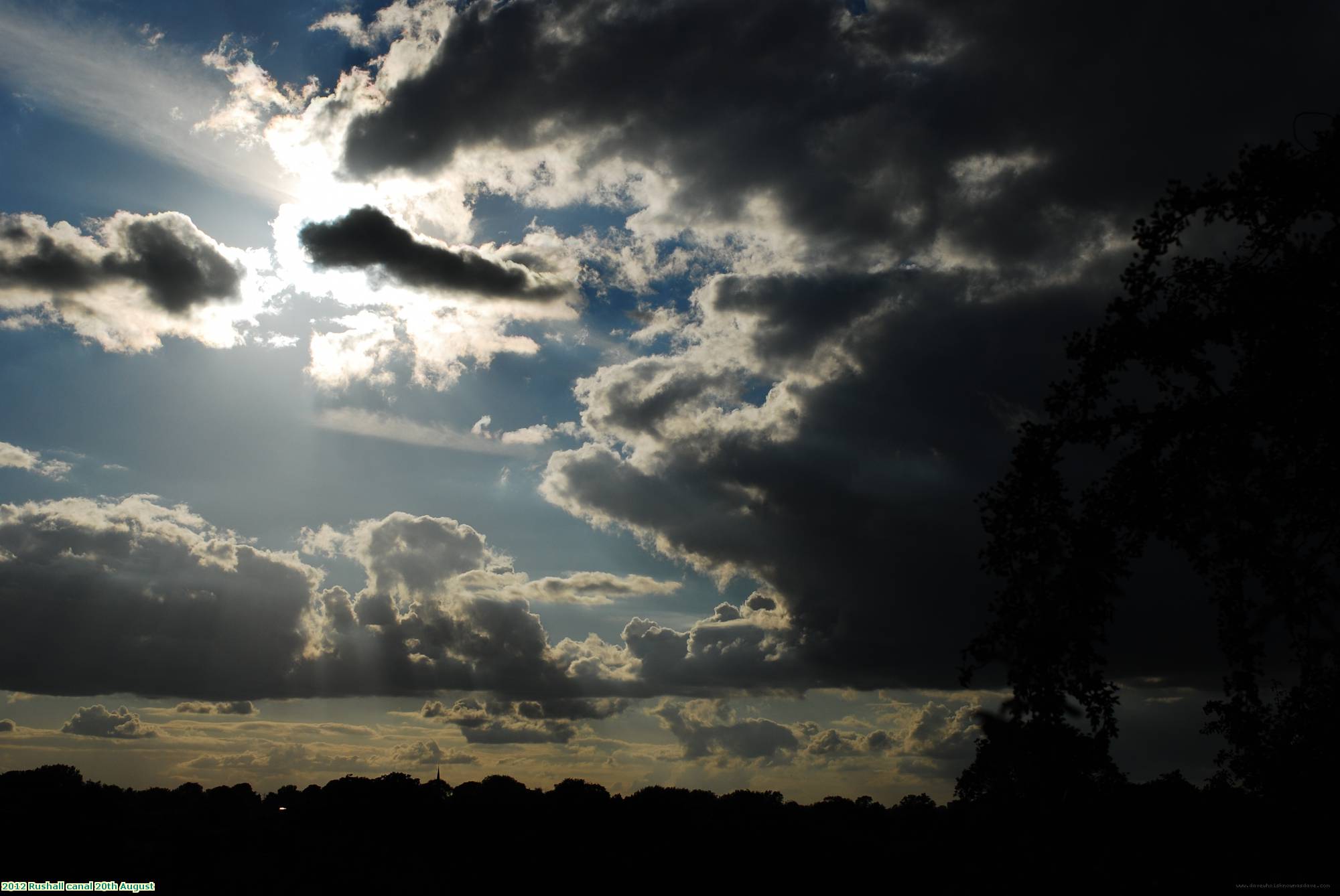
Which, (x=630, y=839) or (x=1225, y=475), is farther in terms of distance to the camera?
(x=630, y=839)

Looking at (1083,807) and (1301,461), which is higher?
(1301,461)

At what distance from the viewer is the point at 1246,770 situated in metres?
9.61

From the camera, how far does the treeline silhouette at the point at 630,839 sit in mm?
8289

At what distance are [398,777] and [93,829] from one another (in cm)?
4205

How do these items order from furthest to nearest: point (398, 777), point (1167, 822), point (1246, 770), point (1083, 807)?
point (398, 777)
point (1167, 822)
point (1246, 770)
point (1083, 807)

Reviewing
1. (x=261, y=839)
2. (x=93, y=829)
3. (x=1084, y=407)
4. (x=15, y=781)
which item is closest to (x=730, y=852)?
(x=261, y=839)

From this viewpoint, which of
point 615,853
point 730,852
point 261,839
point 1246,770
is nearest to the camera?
point 1246,770

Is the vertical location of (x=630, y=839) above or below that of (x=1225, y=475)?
below

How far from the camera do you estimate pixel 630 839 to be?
256 feet

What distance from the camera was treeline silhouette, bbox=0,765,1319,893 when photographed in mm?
8289

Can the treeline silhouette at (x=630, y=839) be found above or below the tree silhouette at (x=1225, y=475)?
below

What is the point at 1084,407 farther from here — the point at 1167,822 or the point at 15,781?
the point at 15,781

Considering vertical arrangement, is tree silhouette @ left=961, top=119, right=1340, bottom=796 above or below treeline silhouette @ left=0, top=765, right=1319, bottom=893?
above

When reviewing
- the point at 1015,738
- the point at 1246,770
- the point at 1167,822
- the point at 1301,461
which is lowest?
the point at 1167,822
